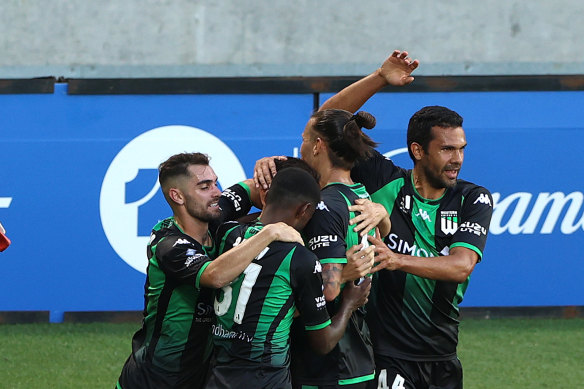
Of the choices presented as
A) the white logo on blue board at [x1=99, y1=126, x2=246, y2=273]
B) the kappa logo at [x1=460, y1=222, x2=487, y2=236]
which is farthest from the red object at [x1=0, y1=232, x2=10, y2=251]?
the white logo on blue board at [x1=99, y1=126, x2=246, y2=273]

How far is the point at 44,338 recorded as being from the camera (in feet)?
26.6

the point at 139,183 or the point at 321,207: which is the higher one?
the point at 321,207

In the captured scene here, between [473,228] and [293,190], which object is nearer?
[293,190]

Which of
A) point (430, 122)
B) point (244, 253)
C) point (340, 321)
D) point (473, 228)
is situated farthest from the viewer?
point (430, 122)

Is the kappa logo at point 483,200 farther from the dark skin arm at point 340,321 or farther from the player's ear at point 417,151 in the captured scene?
the dark skin arm at point 340,321

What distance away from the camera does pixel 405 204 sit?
194 inches

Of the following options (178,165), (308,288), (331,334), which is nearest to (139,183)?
(178,165)

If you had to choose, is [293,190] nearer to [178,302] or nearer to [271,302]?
[271,302]

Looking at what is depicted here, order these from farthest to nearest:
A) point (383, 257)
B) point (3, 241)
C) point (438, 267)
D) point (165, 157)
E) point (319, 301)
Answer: point (165, 157), point (3, 241), point (438, 267), point (383, 257), point (319, 301)

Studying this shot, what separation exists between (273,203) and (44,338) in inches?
186

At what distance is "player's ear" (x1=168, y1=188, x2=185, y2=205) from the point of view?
14.5 feet

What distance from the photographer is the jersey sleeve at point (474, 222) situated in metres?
4.74

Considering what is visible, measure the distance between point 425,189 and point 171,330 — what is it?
5.22ft

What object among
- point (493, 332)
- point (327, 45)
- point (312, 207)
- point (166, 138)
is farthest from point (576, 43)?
point (312, 207)
